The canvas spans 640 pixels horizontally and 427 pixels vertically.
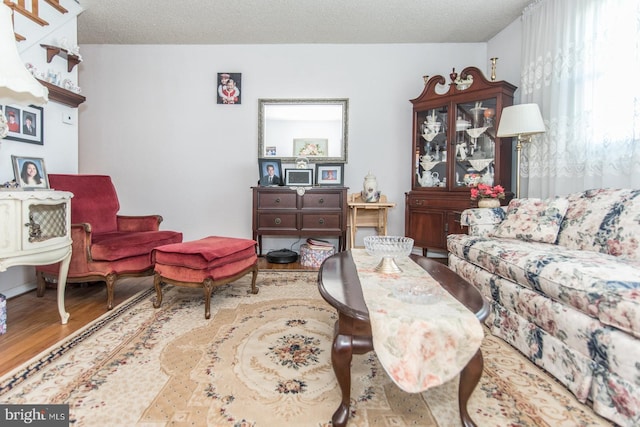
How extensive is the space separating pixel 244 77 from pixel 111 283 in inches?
109

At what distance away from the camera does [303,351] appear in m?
1.61

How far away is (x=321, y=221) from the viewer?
3.42m

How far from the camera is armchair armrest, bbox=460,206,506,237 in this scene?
2.36 m

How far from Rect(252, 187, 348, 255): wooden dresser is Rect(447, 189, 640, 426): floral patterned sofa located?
1321 mm

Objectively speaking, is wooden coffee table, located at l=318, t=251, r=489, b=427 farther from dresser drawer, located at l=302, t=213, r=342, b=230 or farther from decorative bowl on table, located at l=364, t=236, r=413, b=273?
dresser drawer, located at l=302, t=213, r=342, b=230

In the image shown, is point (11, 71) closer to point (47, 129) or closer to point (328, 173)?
point (47, 129)

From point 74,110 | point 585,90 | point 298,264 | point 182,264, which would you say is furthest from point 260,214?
point 585,90

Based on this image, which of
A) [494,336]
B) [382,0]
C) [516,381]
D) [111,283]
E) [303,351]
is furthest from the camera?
[382,0]

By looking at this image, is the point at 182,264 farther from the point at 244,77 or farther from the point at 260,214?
the point at 244,77

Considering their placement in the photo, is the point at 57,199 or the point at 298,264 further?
the point at 298,264

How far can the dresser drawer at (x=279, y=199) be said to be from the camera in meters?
3.43

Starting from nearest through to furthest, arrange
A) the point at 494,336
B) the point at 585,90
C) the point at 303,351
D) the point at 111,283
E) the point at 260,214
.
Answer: the point at 303,351 < the point at 494,336 < the point at 111,283 < the point at 585,90 < the point at 260,214

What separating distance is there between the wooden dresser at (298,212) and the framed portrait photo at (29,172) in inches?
68.1

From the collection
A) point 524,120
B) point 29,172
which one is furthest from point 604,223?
point 29,172
